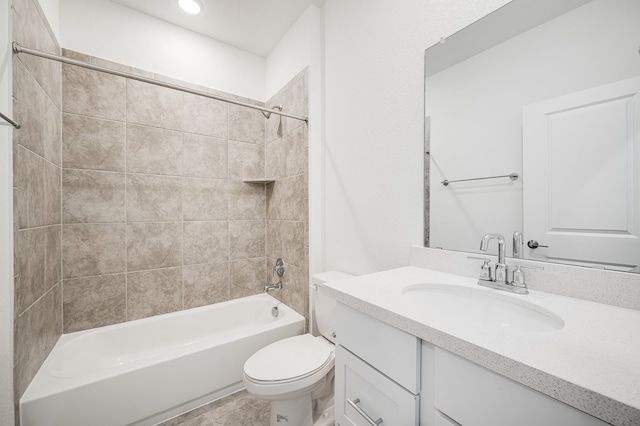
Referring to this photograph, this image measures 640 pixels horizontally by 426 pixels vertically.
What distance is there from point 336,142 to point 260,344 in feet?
4.81

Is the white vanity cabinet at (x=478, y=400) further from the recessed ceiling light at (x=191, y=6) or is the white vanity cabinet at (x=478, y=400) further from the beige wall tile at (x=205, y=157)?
the recessed ceiling light at (x=191, y=6)

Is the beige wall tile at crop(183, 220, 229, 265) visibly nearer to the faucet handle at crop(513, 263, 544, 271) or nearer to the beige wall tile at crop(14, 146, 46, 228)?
the beige wall tile at crop(14, 146, 46, 228)

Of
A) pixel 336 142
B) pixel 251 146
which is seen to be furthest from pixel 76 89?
pixel 336 142

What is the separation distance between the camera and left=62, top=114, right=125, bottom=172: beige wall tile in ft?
5.39

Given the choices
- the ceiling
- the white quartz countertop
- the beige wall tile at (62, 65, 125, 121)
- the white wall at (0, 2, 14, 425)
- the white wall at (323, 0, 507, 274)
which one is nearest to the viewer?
the white quartz countertop

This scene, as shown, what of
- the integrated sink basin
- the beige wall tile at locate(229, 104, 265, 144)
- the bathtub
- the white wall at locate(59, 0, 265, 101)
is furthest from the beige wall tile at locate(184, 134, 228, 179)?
the integrated sink basin

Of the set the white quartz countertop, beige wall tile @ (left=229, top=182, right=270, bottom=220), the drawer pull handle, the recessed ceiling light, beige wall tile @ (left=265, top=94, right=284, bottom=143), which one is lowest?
the drawer pull handle

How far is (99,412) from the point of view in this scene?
1218 mm

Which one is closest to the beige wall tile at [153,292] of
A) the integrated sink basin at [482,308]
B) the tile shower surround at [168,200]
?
the tile shower surround at [168,200]

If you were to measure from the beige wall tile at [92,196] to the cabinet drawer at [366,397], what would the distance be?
185cm

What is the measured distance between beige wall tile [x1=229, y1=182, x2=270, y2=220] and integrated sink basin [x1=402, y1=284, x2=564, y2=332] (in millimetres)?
1749

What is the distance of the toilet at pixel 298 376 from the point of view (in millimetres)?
1146

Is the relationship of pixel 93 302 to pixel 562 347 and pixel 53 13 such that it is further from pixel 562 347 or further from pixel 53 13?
pixel 562 347

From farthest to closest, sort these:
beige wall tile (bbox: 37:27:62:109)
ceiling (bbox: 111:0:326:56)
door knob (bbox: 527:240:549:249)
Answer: ceiling (bbox: 111:0:326:56) < beige wall tile (bbox: 37:27:62:109) < door knob (bbox: 527:240:549:249)
